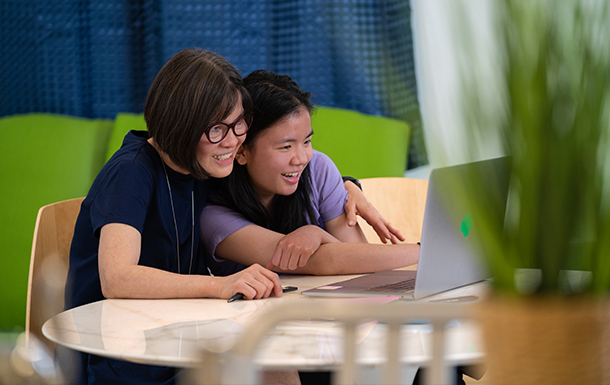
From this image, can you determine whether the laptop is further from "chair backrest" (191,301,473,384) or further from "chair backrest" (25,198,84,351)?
"chair backrest" (25,198,84,351)

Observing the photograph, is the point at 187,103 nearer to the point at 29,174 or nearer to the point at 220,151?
the point at 220,151

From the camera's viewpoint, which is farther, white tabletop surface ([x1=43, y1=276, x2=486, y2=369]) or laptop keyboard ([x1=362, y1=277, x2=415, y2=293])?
laptop keyboard ([x1=362, y1=277, x2=415, y2=293])

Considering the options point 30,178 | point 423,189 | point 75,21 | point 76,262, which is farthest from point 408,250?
point 75,21

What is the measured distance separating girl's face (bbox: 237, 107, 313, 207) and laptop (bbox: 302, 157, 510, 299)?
0.35 metres

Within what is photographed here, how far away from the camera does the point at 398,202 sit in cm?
182

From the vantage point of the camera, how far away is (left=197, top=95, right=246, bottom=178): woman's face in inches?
49.1

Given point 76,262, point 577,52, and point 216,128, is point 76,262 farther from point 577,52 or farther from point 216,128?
point 577,52

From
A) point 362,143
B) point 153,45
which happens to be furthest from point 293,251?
point 153,45

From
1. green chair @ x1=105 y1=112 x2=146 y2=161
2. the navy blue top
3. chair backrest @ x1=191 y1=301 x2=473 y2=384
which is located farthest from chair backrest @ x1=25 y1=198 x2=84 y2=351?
green chair @ x1=105 y1=112 x2=146 y2=161

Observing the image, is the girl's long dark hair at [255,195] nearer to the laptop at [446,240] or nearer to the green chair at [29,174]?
the laptop at [446,240]

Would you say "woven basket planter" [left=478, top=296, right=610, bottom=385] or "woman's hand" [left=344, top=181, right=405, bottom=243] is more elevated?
"woven basket planter" [left=478, top=296, right=610, bottom=385]

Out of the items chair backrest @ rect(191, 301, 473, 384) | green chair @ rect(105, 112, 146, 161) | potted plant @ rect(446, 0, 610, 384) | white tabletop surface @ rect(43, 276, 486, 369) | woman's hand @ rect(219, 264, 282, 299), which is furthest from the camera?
green chair @ rect(105, 112, 146, 161)

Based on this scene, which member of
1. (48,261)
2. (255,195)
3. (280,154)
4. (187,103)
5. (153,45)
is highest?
(153,45)

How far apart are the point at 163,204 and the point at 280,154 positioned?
33 centimetres
